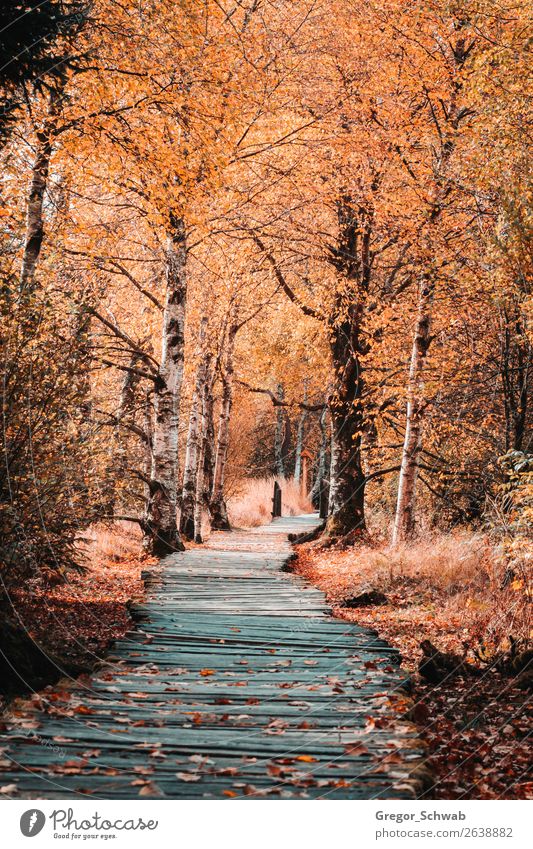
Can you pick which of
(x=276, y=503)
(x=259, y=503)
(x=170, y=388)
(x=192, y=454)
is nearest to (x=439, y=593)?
(x=170, y=388)

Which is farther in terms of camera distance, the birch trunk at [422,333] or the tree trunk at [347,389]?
the tree trunk at [347,389]

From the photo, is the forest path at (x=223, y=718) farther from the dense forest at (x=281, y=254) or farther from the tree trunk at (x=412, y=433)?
the tree trunk at (x=412, y=433)

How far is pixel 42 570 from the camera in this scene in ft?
23.5

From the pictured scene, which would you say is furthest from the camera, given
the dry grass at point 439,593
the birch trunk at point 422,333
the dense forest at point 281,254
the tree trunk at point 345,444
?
the tree trunk at point 345,444

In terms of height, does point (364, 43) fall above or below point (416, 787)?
above

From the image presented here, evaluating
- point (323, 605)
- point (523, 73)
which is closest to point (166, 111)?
point (523, 73)

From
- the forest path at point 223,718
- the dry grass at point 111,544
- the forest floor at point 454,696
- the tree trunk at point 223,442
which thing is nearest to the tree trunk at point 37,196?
the dry grass at point 111,544

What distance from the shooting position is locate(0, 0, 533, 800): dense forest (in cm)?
670

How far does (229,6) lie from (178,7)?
3408 millimetres

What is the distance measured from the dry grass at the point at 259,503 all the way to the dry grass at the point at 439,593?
508 inches

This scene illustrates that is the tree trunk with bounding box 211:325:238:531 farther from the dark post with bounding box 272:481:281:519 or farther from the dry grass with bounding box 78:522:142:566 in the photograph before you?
the dark post with bounding box 272:481:281:519

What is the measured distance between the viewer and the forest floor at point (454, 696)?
4.27 meters

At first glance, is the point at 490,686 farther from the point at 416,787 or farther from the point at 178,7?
the point at 178,7

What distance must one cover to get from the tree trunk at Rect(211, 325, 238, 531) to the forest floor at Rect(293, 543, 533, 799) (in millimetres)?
8131
